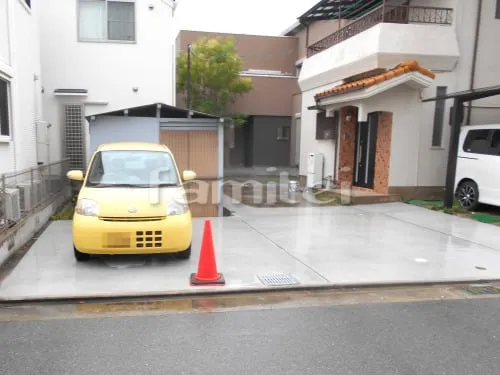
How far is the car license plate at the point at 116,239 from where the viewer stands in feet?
18.6

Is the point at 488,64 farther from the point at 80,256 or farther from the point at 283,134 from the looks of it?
the point at 283,134

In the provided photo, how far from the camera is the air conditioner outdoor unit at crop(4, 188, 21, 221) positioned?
6.43 m

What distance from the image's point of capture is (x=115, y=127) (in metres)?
9.24

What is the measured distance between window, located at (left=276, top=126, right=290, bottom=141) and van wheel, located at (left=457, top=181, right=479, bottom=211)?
15.5 metres

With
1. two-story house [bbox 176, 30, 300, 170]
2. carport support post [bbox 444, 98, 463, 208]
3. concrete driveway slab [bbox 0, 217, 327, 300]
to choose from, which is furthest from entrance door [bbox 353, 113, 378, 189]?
two-story house [bbox 176, 30, 300, 170]

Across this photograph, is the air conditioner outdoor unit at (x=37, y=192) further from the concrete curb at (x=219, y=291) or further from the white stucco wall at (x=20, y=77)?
the concrete curb at (x=219, y=291)

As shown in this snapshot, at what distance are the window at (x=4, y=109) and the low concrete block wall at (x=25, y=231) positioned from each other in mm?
1588

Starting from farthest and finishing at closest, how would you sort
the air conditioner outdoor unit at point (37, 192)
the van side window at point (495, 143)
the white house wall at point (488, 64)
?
the white house wall at point (488, 64) → the van side window at point (495, 143) → the air conditioner outdoor unit at point (37, 192)

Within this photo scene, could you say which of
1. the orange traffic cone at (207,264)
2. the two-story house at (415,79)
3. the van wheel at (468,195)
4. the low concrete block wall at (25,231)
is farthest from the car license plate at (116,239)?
the van wheel at (468,195)

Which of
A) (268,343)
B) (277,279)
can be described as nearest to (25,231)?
(277,279)

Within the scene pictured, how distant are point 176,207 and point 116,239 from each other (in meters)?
0.91

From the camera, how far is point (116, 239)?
18.6 ft

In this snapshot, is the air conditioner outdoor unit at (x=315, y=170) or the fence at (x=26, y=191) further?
the air conditioner outdoor unit at (x=315, y=170)

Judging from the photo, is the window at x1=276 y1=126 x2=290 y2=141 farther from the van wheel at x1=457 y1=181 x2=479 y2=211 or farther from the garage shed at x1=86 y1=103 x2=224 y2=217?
the garage shed at x1=86 y1=103 x2=224 y2=217
